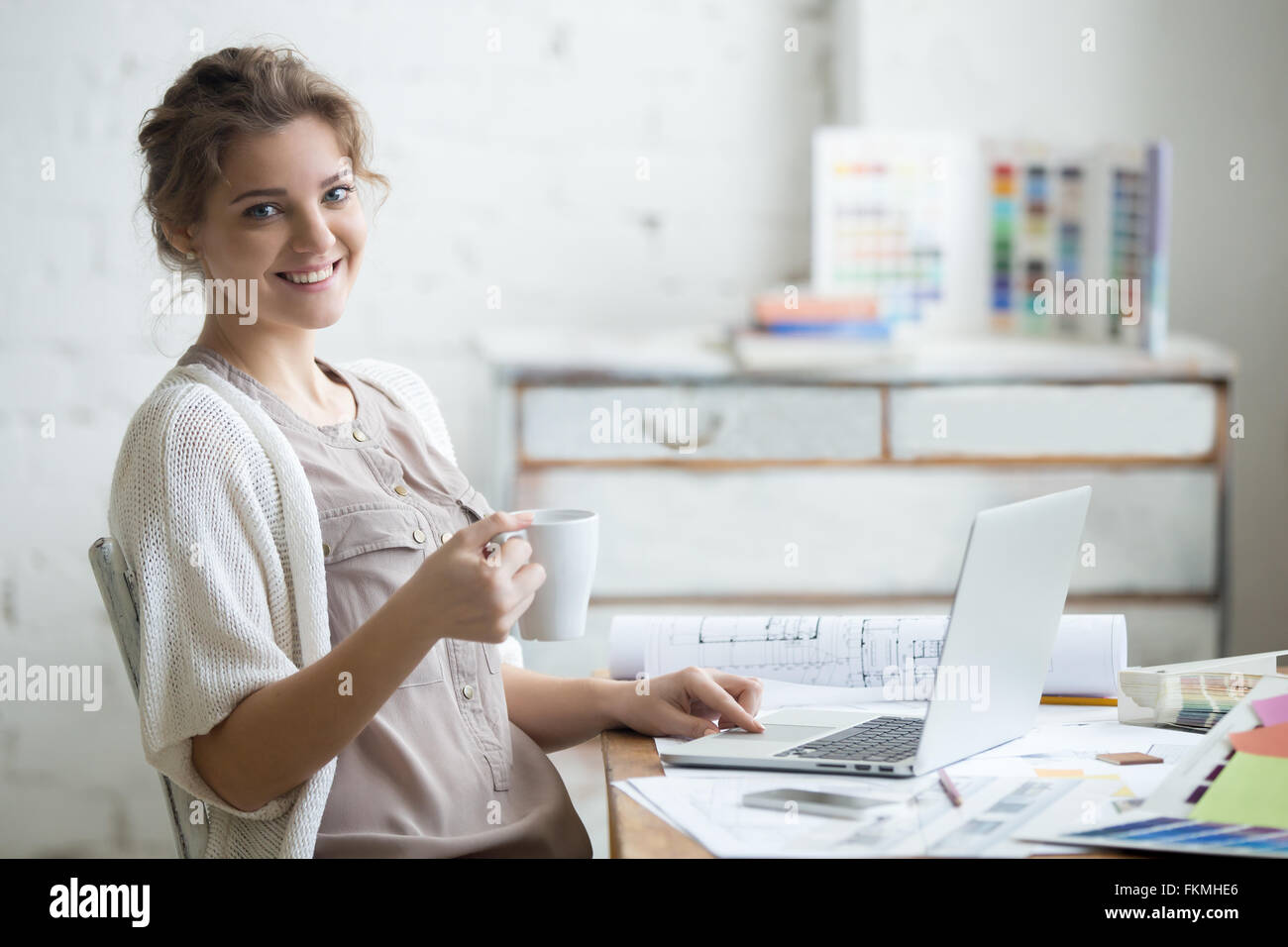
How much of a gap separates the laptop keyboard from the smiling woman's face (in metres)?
0.53

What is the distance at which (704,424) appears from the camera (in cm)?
202

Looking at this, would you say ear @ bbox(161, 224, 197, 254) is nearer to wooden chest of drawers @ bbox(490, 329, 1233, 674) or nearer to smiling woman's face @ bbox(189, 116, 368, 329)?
smiling woman's face @ bbox(189, 116, 368, 329)

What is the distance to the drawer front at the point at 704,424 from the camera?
1989 mm

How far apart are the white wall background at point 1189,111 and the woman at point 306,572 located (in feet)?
4.75

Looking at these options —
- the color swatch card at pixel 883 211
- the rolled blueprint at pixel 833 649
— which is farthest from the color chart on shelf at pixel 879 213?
the rolled blueprint at pixel 833 649

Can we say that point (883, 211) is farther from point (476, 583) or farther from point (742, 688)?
point (476, 583)

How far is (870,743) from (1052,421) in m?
1.26

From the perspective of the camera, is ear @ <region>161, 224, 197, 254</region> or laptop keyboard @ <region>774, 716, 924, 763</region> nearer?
laptop keyboard @ <region>774, 716, 924, 763</region>

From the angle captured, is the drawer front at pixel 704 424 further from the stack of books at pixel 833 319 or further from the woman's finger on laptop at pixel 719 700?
the woman's finger on laptop at pixel 719 700

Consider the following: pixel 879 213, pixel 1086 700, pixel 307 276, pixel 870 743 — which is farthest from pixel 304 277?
pixel 879 213

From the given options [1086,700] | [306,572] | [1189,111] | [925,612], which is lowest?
[925,612]

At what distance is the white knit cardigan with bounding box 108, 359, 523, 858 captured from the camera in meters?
0.89

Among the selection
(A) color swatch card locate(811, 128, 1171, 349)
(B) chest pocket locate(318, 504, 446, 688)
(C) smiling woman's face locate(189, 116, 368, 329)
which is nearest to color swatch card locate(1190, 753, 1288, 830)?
(B) chest pocket locate(318, 504, 446, 688)

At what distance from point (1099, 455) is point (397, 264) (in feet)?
4.27
